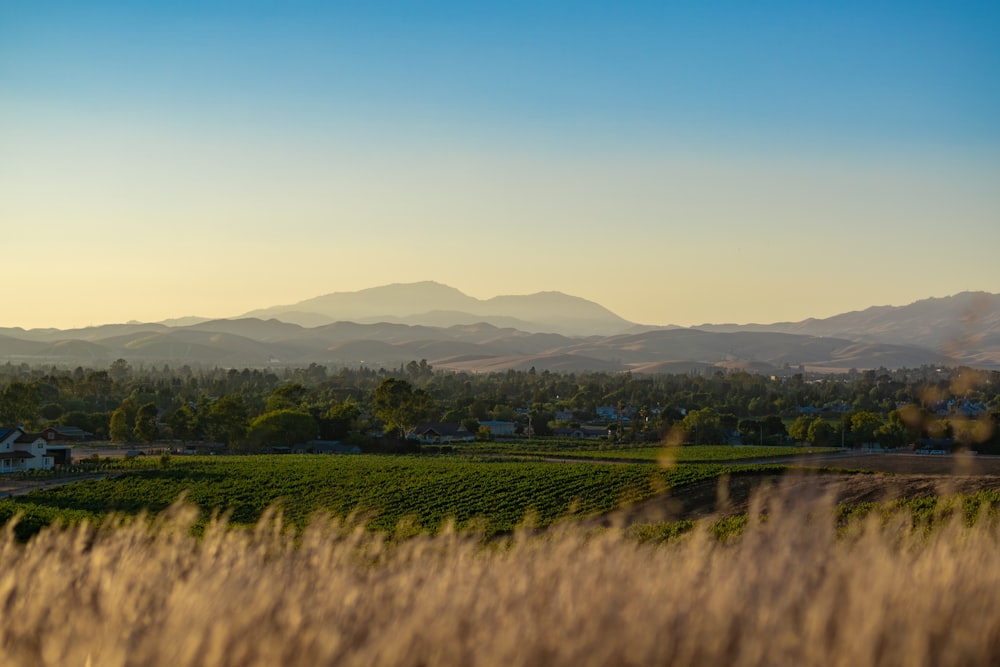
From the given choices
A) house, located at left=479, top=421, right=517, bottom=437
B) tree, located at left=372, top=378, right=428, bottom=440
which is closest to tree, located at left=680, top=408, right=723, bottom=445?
house, located at left=479, top=421, right=517, bottom=437

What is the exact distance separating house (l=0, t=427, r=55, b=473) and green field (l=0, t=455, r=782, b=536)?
9358 mm

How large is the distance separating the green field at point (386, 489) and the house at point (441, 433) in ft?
111

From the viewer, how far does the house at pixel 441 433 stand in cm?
10525

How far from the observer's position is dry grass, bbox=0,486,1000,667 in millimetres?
4691

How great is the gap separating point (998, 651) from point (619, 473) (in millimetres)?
53460

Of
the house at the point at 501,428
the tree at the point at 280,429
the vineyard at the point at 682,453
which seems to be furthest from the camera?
the house at the point at 501,428

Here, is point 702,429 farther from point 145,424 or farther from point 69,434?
point 69,434

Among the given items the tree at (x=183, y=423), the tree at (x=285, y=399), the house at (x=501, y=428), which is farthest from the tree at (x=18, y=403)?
the house at (x=501, y=428)

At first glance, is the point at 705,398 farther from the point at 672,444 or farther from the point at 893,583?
the point at 893,583

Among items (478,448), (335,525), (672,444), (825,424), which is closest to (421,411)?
(478,448)

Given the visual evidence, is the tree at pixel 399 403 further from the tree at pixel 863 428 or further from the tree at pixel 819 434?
the tree at pixel 863 428

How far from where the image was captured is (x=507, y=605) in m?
5.39

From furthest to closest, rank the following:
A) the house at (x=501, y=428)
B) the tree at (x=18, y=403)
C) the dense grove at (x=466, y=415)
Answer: the house at (x=501, y=428) < the tree at (x=18, y=403) < the dense grove at (x=466, y=415)

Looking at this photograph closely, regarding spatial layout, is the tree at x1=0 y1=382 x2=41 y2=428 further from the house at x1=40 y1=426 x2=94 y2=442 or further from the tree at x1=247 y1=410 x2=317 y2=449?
the tree at x1=247 y1=410 x2=317 y2=449
